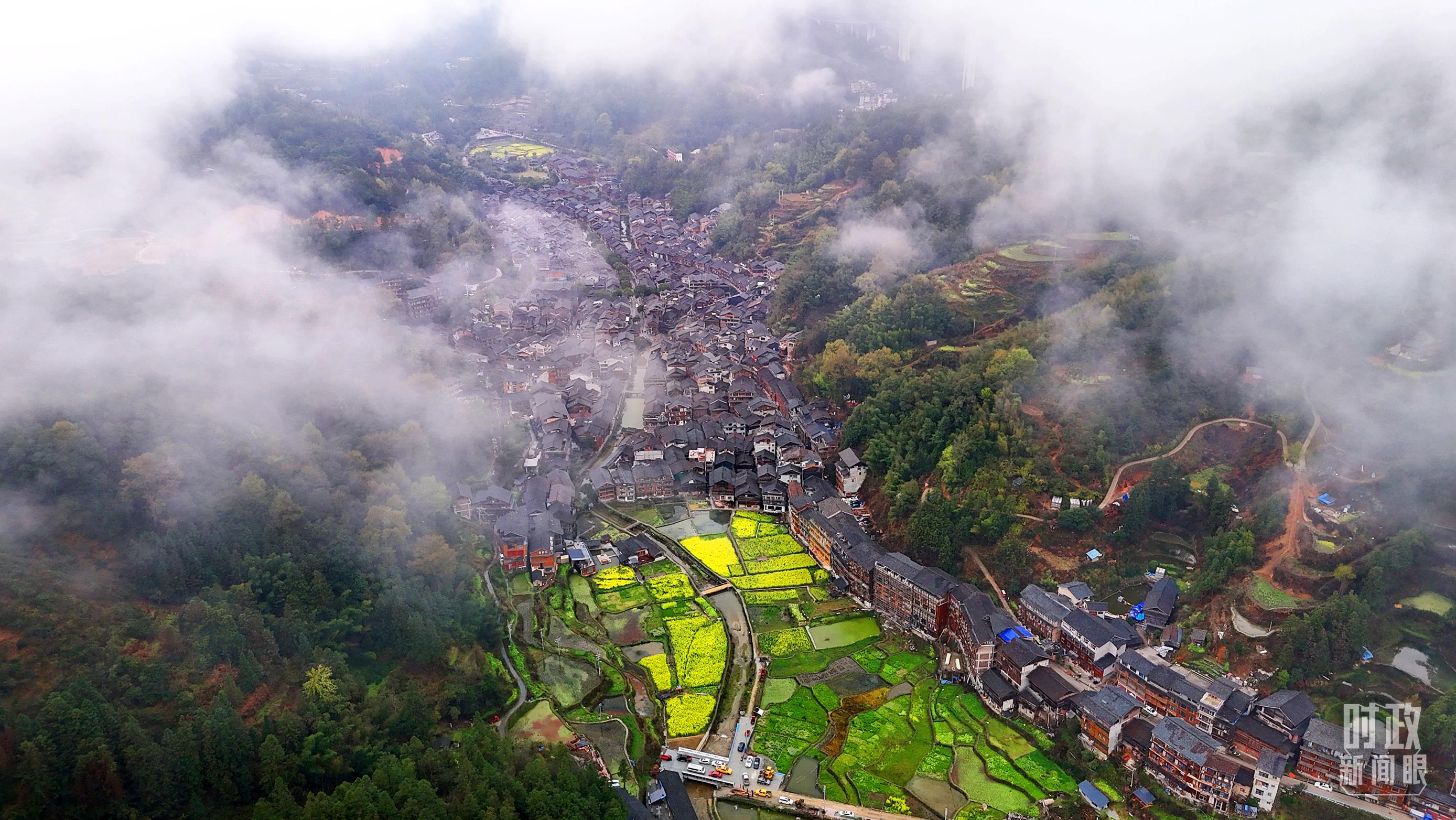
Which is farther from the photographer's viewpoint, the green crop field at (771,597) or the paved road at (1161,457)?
the paved road at (1161,457)

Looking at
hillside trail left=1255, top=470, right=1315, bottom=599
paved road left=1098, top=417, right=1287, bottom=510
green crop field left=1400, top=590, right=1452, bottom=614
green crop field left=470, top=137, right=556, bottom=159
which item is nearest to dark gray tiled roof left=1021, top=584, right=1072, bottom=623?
paved road left=1098, top=417, right=1287, bottom=510

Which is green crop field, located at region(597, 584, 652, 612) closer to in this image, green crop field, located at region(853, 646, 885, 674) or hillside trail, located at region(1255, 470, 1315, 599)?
green crop field, located at region(853, 646, 885, 674)

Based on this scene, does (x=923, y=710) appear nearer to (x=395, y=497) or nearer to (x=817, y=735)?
(x=817, y=735)

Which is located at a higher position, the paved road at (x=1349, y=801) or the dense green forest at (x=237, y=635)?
the dense green forest at (x=237, y=635)

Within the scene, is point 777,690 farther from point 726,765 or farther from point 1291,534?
point 1291,534

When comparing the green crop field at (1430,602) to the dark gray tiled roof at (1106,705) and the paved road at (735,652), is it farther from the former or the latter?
the paved road at (735,652)

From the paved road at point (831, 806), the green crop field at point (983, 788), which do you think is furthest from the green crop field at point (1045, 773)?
the paved road at point (831, 806)

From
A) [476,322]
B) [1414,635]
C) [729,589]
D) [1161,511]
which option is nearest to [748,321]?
[476,322]
